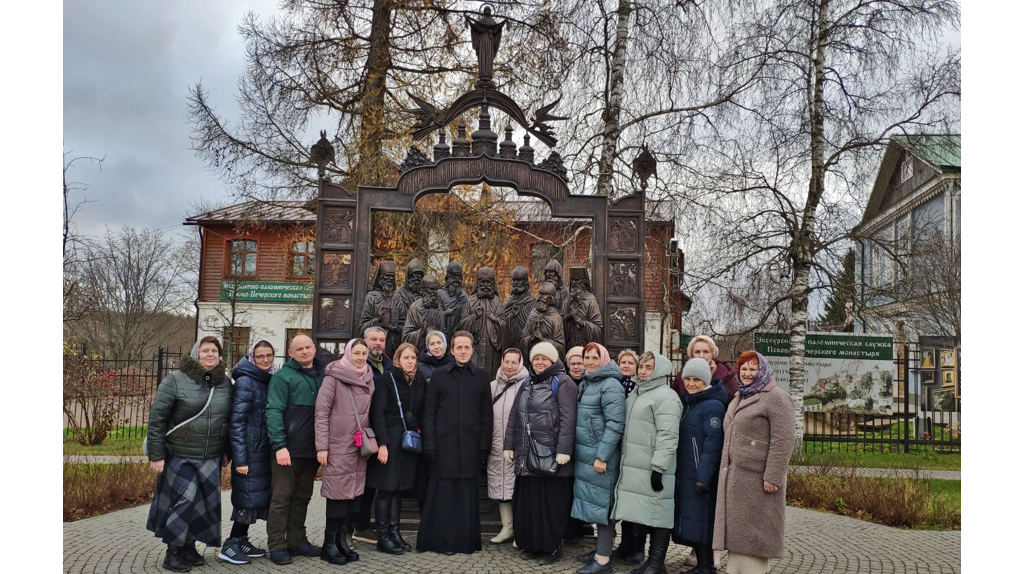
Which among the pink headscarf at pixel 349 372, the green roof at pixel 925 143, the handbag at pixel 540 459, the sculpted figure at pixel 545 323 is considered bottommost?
the handbag at pixel 540 459

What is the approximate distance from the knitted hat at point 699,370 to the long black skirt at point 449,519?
2.19m

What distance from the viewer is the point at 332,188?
8469mm

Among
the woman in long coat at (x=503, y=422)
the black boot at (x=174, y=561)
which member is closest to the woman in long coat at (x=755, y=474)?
the woman in long coat at (x=503, y=422)

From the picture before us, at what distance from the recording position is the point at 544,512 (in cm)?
643

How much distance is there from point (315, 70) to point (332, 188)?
6828mm

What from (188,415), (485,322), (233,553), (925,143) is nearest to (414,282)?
(485,322)

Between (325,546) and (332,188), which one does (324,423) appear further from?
(332,188)

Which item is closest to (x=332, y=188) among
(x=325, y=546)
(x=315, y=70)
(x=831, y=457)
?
(x=325, y=546)

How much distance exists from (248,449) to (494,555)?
7.67ft

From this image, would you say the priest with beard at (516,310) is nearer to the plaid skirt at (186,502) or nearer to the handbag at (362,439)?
the handbag at (362,439)

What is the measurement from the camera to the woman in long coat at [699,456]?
19.0ft

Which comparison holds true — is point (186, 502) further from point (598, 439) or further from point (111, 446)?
point (111, 446)

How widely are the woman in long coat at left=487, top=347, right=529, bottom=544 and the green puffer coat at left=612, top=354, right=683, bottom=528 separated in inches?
43.7

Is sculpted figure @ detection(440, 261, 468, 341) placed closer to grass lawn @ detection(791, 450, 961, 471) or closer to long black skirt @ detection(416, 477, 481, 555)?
long black skirt @ detection(416, 477, 481, 555)
